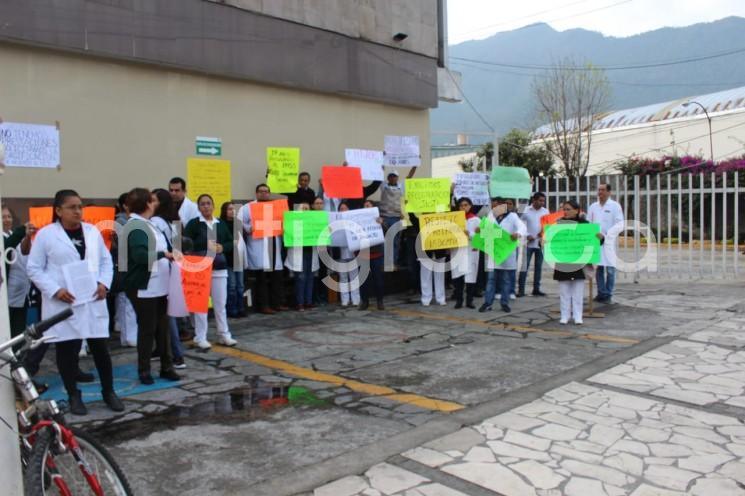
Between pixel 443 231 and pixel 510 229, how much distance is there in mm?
1043

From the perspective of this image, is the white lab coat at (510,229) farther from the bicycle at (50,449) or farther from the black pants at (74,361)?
the bicycle at (50,449)

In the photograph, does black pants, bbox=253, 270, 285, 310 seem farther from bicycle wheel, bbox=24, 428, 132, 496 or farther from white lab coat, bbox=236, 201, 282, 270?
bicycle wheel, bbox=24, 428, 132, 496

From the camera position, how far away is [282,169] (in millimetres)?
10008

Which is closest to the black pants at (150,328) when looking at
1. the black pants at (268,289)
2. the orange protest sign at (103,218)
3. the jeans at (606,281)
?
the orange protest sign at (103,218)

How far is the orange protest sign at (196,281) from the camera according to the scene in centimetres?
665

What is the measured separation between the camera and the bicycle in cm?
295

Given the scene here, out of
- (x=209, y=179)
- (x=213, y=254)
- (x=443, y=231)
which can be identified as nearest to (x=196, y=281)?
(x=213, y=254)

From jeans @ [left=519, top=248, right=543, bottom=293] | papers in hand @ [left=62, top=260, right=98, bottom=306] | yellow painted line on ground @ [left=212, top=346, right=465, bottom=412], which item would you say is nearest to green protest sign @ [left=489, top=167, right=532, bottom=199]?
jeans @ [left=519, top=248, right=543, bottom=293]

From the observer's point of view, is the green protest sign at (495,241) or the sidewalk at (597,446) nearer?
the sidewalk at (597,446)

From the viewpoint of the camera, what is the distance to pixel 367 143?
39.1ft

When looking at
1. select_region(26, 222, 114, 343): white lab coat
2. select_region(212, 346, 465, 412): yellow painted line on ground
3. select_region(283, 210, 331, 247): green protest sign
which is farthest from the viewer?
select_region(283, 210, 331, 247): green protest sign

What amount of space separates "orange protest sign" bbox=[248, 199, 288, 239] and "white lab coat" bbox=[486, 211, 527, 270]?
125 inches

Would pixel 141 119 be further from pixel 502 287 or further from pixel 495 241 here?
pixel 502 287

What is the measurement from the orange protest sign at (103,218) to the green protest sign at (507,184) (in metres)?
6.43
